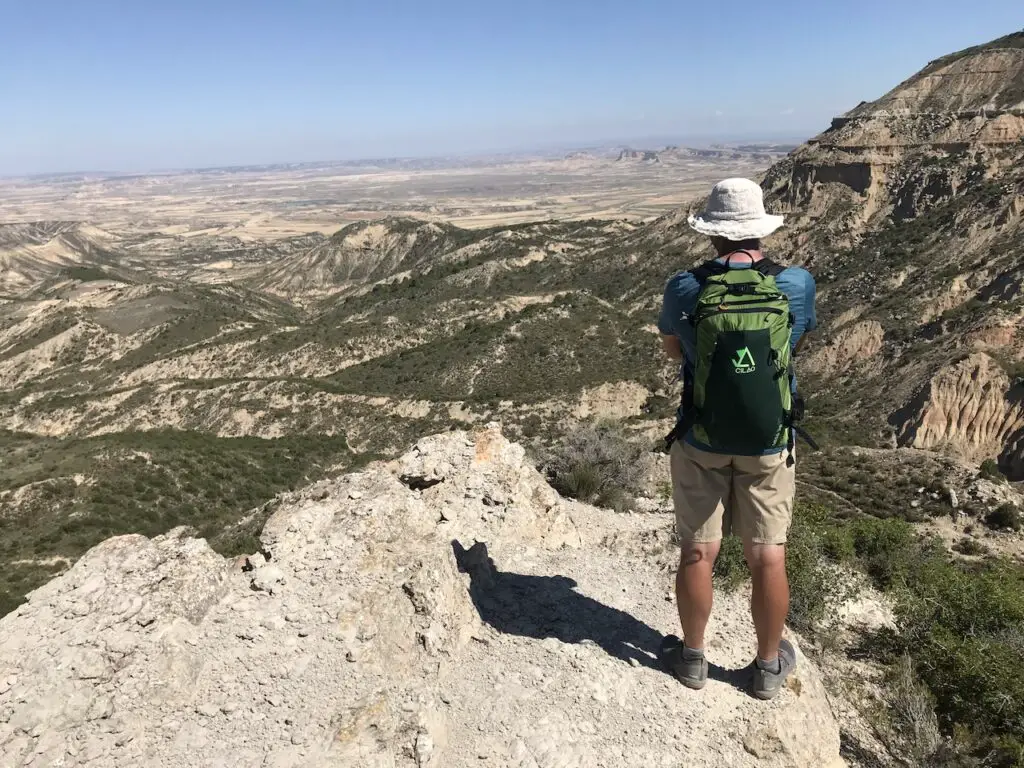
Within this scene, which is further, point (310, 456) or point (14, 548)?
point (310, 456)

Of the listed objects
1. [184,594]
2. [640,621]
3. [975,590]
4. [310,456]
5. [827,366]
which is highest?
[184,594]

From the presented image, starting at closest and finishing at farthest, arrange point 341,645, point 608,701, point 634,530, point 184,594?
point 608,701
point 341,645
point 184,594
point 634,530

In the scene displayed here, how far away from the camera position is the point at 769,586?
3.78 metres

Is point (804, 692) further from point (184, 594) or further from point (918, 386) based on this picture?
point (918, 386)

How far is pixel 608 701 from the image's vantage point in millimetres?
4164

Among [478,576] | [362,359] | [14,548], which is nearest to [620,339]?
[362,359]

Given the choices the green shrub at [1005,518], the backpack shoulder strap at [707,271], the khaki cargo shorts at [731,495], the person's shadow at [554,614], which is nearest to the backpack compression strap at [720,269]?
the backpack shoulder strap at [707,271]

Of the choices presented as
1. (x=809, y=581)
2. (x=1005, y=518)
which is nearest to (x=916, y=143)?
(x=1005, y=518)

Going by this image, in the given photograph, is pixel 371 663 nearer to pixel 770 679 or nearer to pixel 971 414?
A: pixel 770 679

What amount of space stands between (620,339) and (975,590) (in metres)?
37.2

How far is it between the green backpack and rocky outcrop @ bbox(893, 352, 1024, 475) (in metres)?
24.6

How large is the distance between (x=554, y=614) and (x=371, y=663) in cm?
165

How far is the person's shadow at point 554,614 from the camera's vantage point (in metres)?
4.66

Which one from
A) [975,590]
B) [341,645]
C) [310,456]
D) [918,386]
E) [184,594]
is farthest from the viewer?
[310,456]
